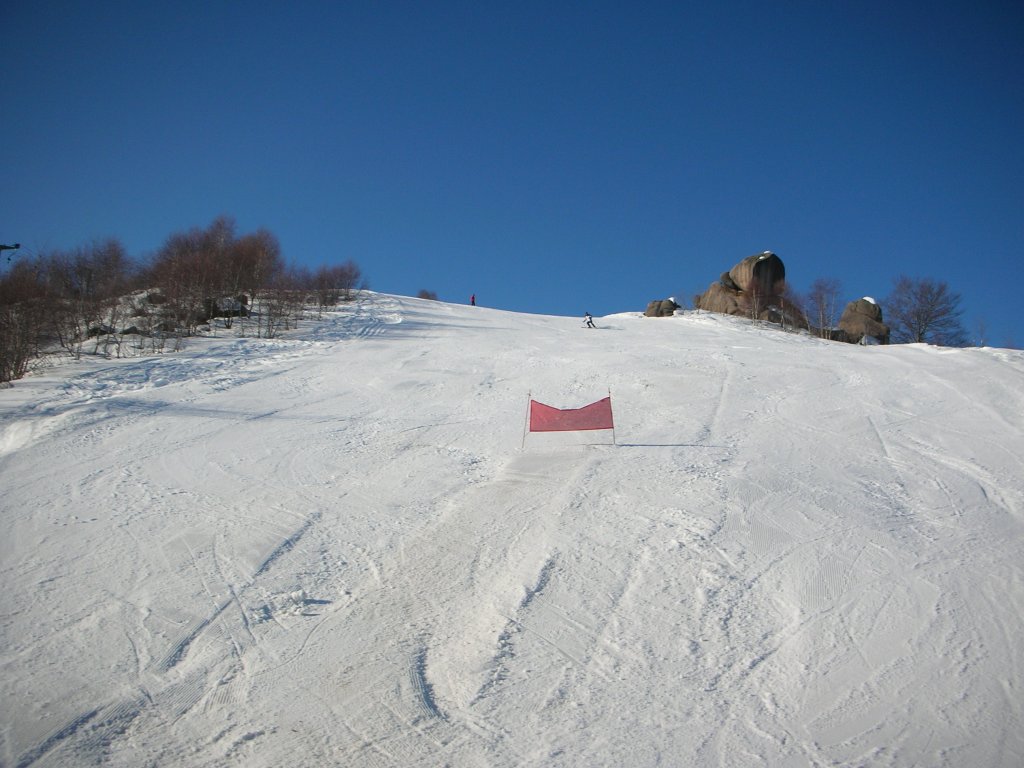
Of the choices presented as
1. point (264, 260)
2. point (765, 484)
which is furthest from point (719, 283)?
point (765, 484)

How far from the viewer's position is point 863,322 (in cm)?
3894

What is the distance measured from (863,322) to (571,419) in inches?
1386

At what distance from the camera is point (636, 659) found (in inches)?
215

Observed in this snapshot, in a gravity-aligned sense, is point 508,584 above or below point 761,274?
below

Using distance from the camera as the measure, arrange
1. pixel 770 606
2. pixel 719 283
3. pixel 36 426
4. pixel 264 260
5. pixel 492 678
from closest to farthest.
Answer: pixel 492 678
pixel 770 606
pixel 36 426
pixel 264 260
pixel 719 283

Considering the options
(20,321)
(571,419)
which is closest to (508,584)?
(571,419)

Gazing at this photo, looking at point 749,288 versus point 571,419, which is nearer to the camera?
Answer: point 571,419

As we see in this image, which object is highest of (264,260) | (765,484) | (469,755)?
(264,260)

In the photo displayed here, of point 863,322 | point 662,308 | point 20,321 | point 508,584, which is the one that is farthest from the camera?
point 662,308

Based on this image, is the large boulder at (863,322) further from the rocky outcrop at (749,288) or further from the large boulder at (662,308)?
the large boulder at (662,308)

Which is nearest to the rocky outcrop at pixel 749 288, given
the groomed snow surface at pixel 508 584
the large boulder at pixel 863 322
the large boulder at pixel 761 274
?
the large boulder at pixel 761 274

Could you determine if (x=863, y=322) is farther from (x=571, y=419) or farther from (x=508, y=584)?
(x=508, y=584)

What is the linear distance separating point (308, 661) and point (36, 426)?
9.18 meters

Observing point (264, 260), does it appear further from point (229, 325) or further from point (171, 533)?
point (171, 533)
